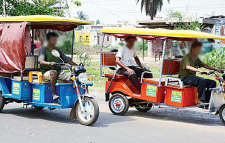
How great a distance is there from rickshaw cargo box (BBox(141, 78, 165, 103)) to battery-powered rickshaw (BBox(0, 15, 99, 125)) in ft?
4.53

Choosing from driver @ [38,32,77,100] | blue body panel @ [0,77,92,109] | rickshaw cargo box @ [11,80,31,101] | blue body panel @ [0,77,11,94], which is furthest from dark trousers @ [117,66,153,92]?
blue body panel @ [0,77,11,94]

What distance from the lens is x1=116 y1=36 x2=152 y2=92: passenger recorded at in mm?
8266

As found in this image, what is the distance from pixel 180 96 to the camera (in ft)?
24.4

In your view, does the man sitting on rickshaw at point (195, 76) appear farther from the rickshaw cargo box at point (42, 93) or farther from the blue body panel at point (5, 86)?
the blue body panel at point (5, 86)

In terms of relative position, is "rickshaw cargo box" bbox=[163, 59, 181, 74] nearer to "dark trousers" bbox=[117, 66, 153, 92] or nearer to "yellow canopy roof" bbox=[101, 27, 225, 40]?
"dark trousers" bbox=[117, 66, 153, 92]

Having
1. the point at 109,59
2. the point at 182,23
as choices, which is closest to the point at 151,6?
the point at 182,23

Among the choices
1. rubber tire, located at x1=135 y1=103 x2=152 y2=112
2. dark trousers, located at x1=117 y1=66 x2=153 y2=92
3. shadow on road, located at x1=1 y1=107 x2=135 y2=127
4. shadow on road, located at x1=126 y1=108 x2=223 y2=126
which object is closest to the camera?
shadow on road, located at x1=1 y1=107 x2=135 y2=127

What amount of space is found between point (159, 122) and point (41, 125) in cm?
256

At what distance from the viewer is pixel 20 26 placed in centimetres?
753

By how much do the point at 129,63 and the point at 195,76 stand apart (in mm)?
1694

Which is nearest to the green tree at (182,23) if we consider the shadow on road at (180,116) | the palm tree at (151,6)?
the shadow on road at (180,116)

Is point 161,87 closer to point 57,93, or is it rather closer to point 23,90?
point 57,93

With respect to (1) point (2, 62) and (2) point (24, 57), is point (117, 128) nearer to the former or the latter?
(2) point (24, 57)

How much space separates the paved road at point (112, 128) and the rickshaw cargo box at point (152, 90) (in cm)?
50
